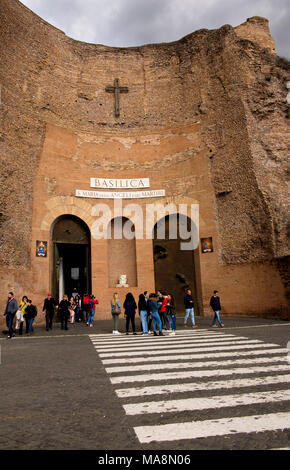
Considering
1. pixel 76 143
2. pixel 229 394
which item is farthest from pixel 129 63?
pixel 229 394

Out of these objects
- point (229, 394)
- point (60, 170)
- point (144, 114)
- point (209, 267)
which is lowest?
point (229, 394)

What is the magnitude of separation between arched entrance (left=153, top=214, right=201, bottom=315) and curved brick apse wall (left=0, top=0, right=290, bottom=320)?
1.01 m

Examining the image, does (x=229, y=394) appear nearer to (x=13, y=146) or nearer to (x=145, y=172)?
(x=13, y=146)

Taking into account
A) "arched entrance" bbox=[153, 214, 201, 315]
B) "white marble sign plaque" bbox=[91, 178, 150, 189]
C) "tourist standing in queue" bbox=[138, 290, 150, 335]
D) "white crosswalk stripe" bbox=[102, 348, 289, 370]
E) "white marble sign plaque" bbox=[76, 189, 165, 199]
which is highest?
"white marble sign plaque" bbox=[91, 178, 150, 189]

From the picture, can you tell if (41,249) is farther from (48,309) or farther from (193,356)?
(193,356)

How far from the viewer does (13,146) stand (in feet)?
62.1

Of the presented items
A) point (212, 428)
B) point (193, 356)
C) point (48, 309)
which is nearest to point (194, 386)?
point (212, 428)

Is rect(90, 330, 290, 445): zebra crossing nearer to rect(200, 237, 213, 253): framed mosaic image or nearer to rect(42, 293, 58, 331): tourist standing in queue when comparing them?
rect(42, 293, 58, 331): tourist standing in queue

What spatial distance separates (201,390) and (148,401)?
77cm

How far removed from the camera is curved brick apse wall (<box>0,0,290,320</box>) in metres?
18.5

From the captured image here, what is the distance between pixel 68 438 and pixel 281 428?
182 cm

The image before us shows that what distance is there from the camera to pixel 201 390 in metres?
4.42

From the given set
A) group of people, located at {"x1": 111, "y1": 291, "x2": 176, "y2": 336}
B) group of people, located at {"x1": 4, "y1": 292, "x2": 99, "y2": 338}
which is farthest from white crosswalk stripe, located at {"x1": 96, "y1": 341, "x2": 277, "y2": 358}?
group of people, located at {"x1": 4, "y1": 292, "x2": 99, "y2": 338}

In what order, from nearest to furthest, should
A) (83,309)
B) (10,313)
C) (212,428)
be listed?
(212,428) → (10,313) → (83,309)
